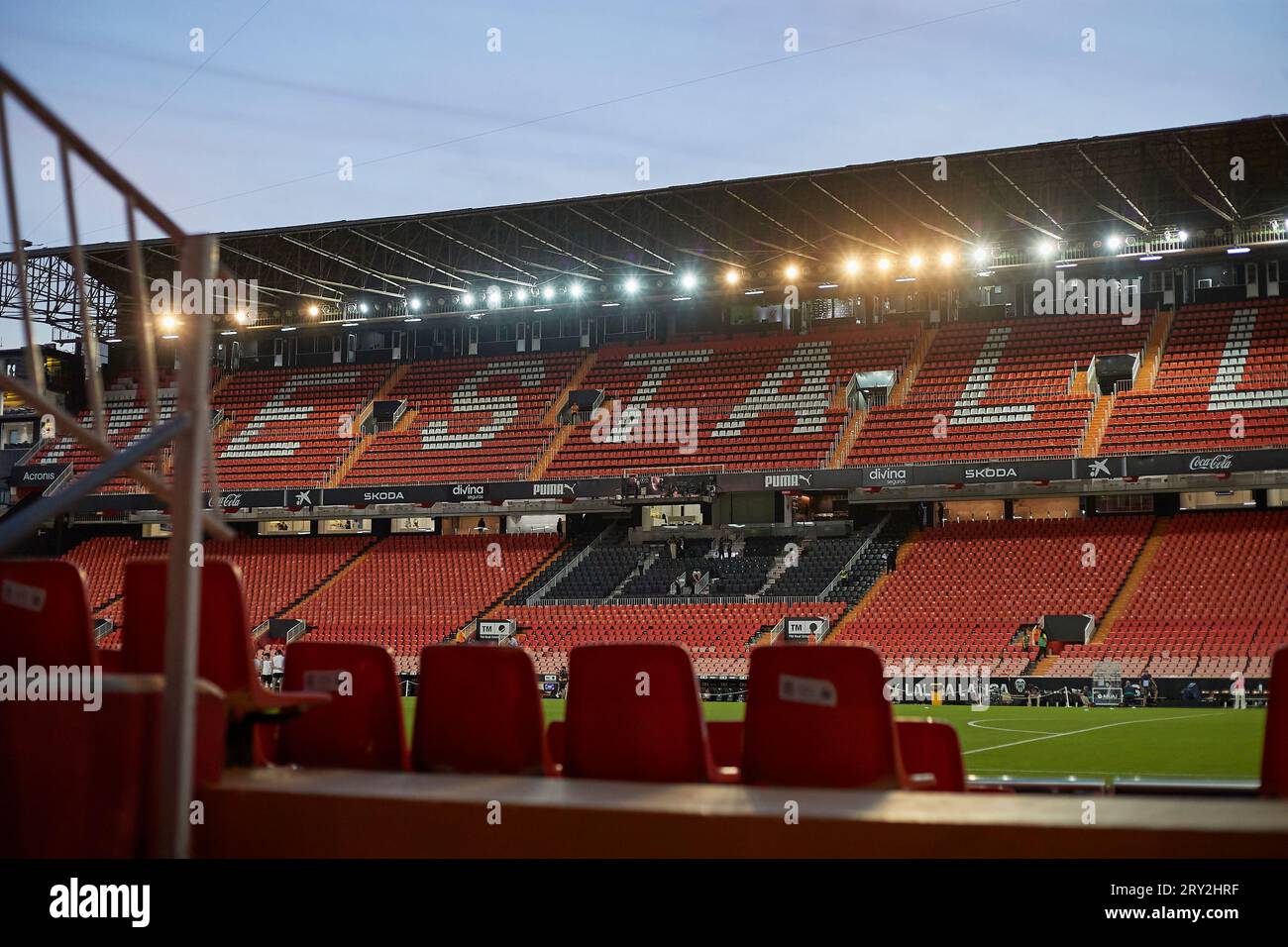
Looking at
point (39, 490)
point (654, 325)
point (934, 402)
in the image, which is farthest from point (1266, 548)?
point (39, 490)

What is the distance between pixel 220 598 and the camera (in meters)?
4.23

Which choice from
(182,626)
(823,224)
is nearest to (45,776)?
(182,626)

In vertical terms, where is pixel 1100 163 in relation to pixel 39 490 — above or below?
above

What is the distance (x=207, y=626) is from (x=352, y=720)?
0.71 metres

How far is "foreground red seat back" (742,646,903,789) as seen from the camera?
3848 millimetres

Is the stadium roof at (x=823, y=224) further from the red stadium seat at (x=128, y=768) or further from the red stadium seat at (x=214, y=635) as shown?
the red stadium seat at (x=128, y=768)

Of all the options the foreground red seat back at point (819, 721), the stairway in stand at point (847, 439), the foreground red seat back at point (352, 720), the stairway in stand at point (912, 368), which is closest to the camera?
the foreground red seat back at point (819, 721)

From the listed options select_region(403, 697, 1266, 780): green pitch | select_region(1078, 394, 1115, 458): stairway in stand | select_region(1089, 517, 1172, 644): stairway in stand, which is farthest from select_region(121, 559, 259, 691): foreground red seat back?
select_region(1078, 394, 1115, 458): stairway in stand

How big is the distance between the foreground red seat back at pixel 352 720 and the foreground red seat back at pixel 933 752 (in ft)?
6.71

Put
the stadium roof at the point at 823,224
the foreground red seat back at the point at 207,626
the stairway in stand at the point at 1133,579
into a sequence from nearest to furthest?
the foreground red seat back at the point at 207,626
the stairway in stand at the point at 1133,579
the stadium roof at the point at 823,224

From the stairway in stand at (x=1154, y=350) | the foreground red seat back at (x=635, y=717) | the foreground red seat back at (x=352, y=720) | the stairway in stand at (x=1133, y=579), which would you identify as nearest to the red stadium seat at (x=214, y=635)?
the foreground red seat back at (x=352, y=720)

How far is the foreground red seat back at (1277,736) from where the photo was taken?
3.62 metres
